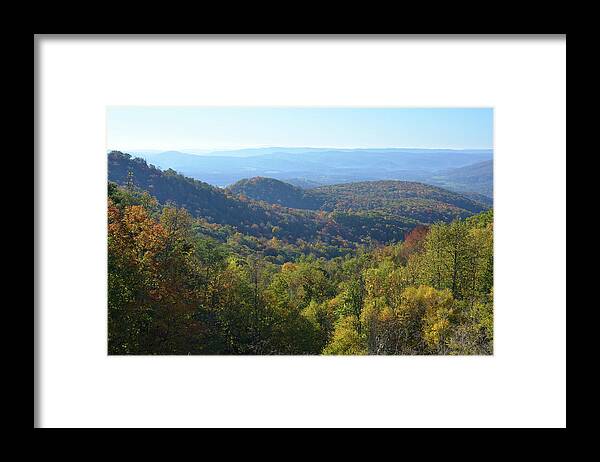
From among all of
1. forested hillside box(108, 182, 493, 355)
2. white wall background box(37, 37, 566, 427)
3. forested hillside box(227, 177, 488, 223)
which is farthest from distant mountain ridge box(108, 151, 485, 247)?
white wall background box(37, 37, 566, 427)

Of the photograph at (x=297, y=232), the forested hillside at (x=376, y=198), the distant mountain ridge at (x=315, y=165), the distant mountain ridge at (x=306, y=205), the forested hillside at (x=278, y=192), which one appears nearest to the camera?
the photograph at (x=297, y=232)

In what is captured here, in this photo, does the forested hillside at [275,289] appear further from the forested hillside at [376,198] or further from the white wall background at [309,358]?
the white wall background at [309,358]

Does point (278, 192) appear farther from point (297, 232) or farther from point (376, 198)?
point (376, 198)

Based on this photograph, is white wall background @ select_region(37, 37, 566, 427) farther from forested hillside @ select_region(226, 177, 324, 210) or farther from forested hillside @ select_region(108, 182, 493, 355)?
forested hillside @ select_region(226, 177, 324, 210)

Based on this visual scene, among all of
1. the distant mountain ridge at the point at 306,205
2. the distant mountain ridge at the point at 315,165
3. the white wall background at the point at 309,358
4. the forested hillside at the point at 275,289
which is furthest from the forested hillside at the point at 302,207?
the white wall background at the point at 309,358
